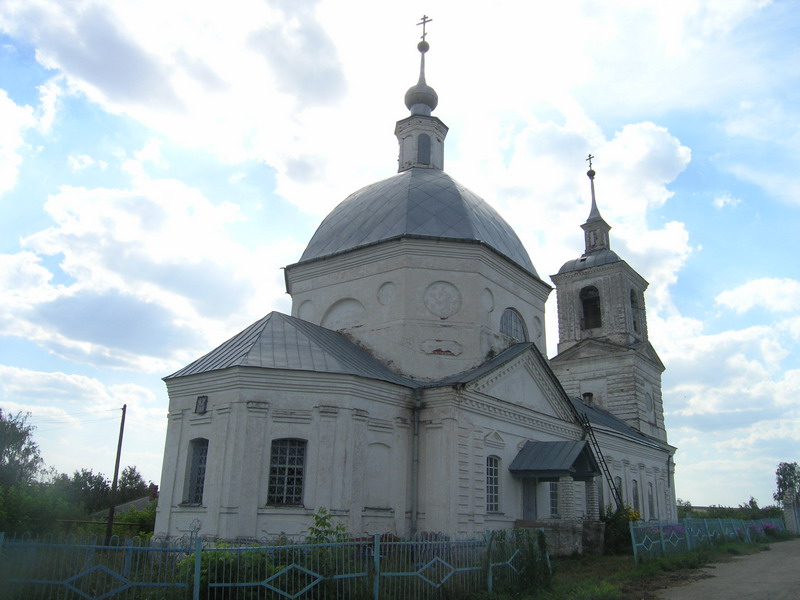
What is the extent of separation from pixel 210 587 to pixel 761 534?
23.4 m

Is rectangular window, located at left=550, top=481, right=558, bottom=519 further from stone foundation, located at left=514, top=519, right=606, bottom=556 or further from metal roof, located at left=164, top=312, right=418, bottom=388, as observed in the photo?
metal roof, located at left=164, top=312, right=418, bottom=388

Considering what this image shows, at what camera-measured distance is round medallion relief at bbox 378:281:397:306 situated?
18.3 meters

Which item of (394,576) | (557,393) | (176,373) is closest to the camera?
(394,576)

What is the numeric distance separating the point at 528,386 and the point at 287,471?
26.0 ft

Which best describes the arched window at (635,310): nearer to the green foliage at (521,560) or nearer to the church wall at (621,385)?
the church wall at (621,385)

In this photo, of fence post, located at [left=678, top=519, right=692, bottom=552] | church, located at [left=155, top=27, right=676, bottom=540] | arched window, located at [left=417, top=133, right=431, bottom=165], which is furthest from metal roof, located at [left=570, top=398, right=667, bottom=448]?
arched window, located at [left=417, top=133, right=431, bottom=165]

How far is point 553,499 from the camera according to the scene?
19.1 metres

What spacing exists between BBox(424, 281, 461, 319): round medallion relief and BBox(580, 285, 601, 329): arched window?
1758 cm

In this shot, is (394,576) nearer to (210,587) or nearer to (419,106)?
(210,587)

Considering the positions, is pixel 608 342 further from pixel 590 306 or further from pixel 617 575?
pixel 617 575

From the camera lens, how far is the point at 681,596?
35.4ft

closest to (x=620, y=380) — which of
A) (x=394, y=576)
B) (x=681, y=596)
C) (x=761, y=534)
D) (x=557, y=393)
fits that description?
(x=761, y=534)

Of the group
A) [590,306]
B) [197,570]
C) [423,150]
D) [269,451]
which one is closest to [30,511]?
[269,451]

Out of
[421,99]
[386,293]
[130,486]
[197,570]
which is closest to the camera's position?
[197,570]
